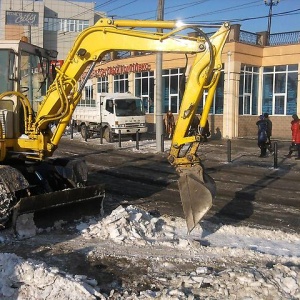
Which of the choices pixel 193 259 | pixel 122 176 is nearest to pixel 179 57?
pixel 122 176

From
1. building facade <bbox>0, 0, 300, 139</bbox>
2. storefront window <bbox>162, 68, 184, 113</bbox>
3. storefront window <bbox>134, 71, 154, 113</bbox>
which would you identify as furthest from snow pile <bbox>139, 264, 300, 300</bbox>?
storefront window <bbox>134, 71, 154, 113</bbox>

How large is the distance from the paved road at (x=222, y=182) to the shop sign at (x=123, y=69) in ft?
43.0

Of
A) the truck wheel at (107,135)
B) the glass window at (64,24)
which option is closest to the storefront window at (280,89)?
the truck wheel at (107,135)

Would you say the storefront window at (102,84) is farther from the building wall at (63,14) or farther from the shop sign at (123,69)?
the building wall at (63,14)

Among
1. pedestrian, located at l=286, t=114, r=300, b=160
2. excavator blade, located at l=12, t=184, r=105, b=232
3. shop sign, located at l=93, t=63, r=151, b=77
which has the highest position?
shop sign, located at l=93, t=63, r=151, b=77

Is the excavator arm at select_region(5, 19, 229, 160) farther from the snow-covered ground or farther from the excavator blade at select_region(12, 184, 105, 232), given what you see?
the snow-covered ground

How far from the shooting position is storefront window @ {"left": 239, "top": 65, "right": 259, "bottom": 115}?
93.0 ft

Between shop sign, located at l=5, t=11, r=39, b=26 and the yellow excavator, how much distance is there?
56.4 m

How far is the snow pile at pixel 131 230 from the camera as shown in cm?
722

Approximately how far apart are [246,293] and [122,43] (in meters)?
4.42

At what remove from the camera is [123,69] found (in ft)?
118

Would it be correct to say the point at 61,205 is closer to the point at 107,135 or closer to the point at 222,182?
the point at 222,182

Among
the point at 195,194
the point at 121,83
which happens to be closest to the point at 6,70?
the point at 195,194

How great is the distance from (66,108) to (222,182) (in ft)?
22.6
